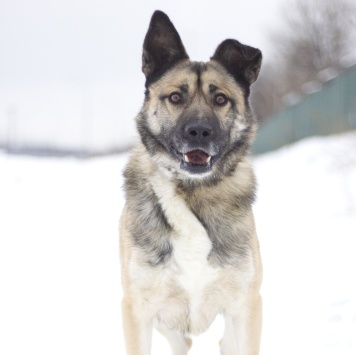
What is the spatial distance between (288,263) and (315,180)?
22.4 feet

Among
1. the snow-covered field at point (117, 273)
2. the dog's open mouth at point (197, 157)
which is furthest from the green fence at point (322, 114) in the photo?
the dog's open mouth at point (197, 157)

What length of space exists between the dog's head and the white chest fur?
0.15 metres

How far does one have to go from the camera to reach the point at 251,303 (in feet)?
13.4

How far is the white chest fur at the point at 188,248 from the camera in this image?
402 centimetres

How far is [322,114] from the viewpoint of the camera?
21219 millimetres

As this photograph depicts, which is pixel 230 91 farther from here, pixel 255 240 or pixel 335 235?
pixel 335 235

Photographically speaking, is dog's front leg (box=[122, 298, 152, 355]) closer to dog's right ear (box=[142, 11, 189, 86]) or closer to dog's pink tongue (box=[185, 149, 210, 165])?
dog's pink tongue (box=[185, 149, 210, 165])

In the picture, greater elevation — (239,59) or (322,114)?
(322,114)

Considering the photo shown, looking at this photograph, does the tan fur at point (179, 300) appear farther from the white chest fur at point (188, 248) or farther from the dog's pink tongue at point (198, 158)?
the dog's pink tongue at point (198, 158)

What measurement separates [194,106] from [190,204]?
58 cm

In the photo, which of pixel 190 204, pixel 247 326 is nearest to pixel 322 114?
pixel 190 204

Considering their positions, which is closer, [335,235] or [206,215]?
[206,215]

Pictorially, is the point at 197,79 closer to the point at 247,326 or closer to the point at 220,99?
the point at 220,99

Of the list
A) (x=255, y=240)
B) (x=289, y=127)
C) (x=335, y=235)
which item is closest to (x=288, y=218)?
(x=335, y=235)
